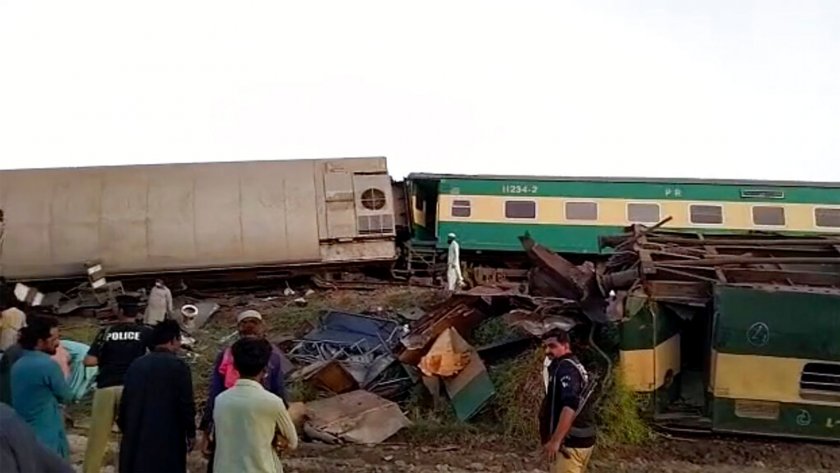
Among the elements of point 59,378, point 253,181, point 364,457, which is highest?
point 253,181

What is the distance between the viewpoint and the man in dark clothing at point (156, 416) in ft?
17.0

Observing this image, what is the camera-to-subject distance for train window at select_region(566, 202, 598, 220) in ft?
61.9

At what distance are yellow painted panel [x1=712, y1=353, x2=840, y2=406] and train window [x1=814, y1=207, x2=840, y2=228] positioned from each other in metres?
11.5

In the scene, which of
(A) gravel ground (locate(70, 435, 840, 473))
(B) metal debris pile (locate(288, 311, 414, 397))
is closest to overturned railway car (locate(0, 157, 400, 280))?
(B) metal debris pile (locate(288, 311, 414, 397))

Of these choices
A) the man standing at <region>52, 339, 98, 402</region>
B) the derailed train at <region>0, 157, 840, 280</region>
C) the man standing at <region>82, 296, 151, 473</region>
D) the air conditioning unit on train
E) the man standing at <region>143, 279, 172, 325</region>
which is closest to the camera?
the man standing at <region>82, 296, 151, 473</region>

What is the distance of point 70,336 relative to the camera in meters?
14.1

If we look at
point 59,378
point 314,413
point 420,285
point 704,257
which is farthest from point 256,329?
point 420,285

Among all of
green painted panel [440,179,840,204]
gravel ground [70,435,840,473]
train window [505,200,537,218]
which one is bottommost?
gravel ground [70,435,840,473]

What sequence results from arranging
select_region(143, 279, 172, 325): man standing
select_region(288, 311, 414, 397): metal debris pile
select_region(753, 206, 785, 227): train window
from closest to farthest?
1. select_region(288, 311, 414, 397): metal debris pile
2. select_region(143, 279, 172, 325): man standing
3. select_region(753, 206, 785, 227): train window

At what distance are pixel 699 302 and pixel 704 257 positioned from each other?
94 cm

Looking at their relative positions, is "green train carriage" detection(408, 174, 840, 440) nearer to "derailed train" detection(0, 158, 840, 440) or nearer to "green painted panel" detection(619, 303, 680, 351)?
"green painted panel" detection(619, 303, 680, 351)

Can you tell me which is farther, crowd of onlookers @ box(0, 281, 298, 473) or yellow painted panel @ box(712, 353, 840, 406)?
yellow painted panel @ box(712, 353, 840, 406)

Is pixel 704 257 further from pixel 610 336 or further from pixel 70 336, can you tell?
pixel 70 336

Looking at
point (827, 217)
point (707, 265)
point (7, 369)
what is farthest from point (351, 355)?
point (827, 217)
